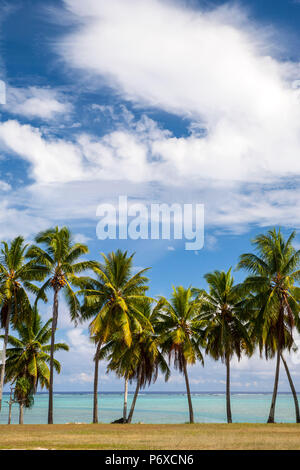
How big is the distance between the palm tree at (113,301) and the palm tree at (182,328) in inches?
106

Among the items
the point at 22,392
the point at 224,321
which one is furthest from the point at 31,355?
the point at 224,321

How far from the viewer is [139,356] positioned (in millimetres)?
36250

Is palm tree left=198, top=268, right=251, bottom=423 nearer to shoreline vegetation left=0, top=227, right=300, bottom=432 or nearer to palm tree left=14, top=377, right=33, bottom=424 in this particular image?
shoreline vegetation left=0, top=227, right=300, bottom=432

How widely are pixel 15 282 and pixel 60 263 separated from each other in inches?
139

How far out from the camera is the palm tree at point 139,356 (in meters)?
35.0

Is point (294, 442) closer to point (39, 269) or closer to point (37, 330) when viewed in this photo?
point (39, 269)

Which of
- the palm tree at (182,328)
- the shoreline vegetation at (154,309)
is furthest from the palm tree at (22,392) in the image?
the palm tree at (182,328)

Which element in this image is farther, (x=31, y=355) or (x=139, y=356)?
(x=31, y=355)

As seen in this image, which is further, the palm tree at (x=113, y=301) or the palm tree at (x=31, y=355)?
the palm tree at (x=31, y=355)

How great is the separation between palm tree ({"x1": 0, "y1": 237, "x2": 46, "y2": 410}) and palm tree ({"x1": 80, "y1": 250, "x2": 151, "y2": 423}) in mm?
3733

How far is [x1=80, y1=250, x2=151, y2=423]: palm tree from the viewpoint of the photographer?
32.6 m

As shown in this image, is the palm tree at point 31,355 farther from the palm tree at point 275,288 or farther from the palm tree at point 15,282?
the palm tree at point 275,288

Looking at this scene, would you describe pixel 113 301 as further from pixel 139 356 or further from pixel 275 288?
pixel 275 288

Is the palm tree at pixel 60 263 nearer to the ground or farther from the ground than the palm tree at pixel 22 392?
farther from the ground
